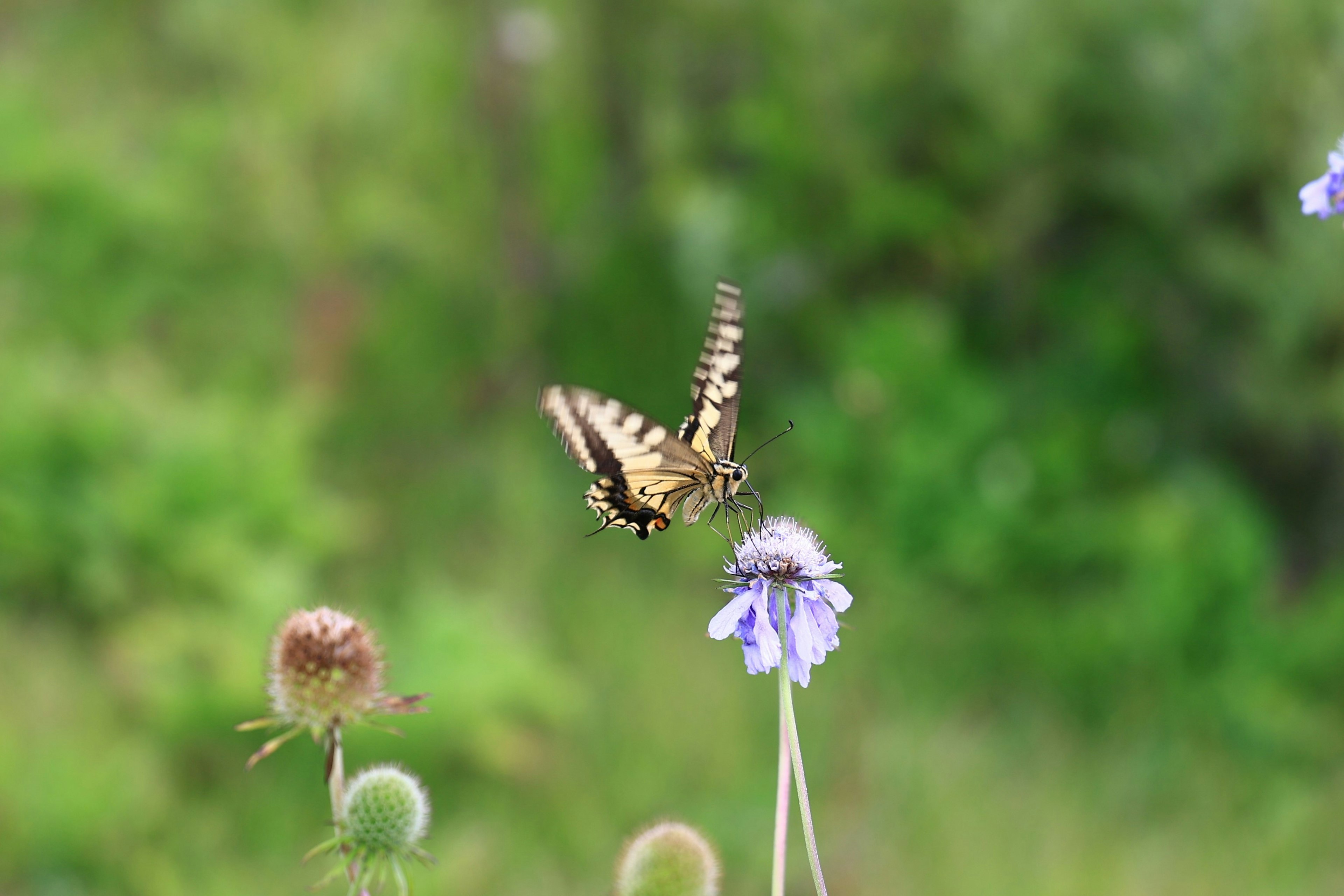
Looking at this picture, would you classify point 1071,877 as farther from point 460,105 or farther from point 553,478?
point 460,105

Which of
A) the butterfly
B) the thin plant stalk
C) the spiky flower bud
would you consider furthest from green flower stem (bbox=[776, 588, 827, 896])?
the butterfly

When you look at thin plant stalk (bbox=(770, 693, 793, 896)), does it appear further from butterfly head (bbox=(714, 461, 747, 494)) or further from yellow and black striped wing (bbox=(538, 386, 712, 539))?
butterfly head (bbox=(714, 461, 747, 494))

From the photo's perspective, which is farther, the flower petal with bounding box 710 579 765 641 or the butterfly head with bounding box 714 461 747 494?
the butterfly head with bounding box 714 461 747 494

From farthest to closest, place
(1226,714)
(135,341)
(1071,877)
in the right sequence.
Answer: (135,341), (1226,714), (1071,877)

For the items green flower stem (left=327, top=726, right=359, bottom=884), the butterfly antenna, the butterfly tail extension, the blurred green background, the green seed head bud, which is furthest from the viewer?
the blurred green background

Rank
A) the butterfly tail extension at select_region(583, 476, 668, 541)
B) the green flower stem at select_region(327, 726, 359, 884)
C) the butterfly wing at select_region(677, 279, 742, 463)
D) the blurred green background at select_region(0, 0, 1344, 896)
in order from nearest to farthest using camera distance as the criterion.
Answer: the green flower stem at select_region(327, 726, 359, 884), the butterfly wing at select_region(677, 279, 742, 463), the butterfly tail extension at select_region(583, 476, 668, 541), the blurred green background at select_region(0, 0, 1344, 896)

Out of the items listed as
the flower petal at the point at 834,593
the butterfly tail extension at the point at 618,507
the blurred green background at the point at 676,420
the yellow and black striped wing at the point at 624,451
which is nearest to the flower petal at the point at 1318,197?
the flower petal at the point at 834,593

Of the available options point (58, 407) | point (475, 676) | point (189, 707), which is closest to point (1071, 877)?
point (475, 676)

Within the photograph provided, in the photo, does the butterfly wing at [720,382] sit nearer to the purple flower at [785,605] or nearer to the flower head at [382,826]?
the purple flower at [785,605]
